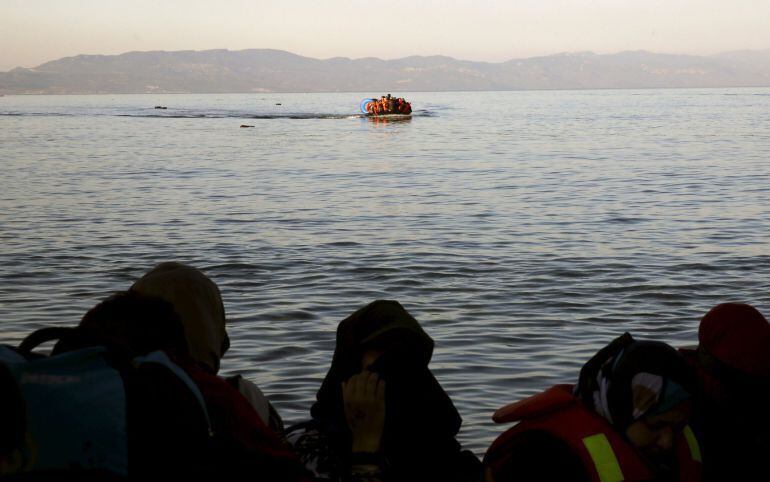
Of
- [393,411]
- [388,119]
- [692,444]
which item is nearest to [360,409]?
[393,411]

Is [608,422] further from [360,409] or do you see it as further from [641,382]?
[360,409]

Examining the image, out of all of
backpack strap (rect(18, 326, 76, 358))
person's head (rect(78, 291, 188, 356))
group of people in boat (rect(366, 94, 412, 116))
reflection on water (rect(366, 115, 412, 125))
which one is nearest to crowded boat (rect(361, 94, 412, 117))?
group of people in boat (rect(366, 94, 412, 116))

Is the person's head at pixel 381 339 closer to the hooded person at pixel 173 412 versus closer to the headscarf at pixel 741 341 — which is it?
the hooded person at pixel 173 412

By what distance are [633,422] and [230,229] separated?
1470cm

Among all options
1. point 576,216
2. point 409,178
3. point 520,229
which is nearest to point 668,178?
point 409,178

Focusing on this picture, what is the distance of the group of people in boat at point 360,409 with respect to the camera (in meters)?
2.24

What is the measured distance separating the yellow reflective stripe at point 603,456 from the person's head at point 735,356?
61 cm

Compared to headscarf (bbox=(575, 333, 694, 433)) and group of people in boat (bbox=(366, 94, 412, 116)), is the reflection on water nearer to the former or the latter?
group of people in boat (bbox=(366, 94, 412, 116))

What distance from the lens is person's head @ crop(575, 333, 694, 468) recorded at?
3.20 meters

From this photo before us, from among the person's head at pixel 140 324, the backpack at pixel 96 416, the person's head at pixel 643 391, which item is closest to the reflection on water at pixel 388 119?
the person's head at pixel 643 391

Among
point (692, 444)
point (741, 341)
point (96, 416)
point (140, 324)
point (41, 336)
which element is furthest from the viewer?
point (741, 341)

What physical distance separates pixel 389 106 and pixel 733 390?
2830 inches

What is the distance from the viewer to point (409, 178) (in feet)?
95.7

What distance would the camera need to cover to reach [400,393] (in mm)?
3434
